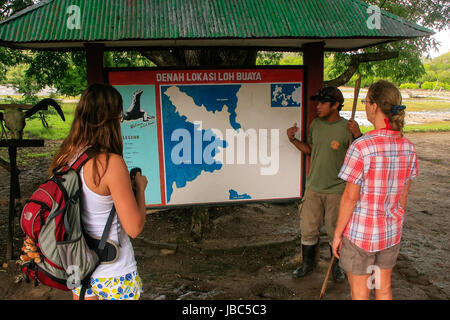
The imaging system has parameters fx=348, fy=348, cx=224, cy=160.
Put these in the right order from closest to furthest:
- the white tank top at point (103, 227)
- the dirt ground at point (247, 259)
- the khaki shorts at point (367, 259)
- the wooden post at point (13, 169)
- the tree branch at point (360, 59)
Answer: the white tank top at point (103, 227) → the khaki shorts at point (367, 259) → the dirt ground at point (247, 259) → the wooden post at point (13, 169) → the tree branch at point (360, 59)

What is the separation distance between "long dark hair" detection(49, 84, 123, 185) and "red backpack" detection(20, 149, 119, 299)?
0.07 m

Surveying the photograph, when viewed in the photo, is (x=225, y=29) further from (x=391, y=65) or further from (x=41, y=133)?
(x=41, y=133)

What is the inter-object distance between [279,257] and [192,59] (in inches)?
127

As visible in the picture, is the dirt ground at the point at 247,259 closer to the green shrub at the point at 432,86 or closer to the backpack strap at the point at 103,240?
the backpack strap at the point at 103,240

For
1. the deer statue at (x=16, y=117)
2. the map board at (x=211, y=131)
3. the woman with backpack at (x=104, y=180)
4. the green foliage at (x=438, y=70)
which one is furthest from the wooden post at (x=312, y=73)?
the green foliage at (x=438, y=70)

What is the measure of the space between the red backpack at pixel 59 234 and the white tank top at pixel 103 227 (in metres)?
0.04

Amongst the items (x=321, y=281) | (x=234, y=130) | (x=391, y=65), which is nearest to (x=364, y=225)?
(x=321, y=281)

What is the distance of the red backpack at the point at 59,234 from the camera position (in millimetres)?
1749

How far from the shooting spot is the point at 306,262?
408 cm

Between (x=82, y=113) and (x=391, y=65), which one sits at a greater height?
(x=391, y=65)

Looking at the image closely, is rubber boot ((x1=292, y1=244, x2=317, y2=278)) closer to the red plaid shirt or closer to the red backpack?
the red plaid shirt

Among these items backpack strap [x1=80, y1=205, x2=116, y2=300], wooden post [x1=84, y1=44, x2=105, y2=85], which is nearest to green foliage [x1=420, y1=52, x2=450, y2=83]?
wooden post [x1=84, y1=44, x2=105, y2=85]

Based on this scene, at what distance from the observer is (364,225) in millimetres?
2451

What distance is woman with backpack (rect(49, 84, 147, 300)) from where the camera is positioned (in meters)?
1.82
